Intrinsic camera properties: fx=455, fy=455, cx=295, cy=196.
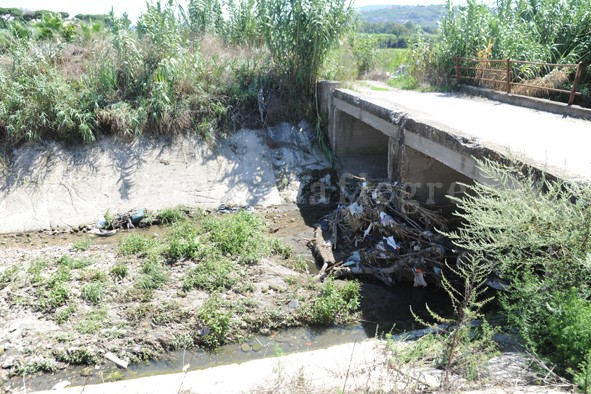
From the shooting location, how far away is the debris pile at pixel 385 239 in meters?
7.53

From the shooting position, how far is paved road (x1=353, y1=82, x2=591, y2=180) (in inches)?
221

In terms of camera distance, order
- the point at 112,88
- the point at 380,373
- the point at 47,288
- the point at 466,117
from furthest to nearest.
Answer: the point at 112,88, the point at 466,117, the point at 47,288, the point at 380,373

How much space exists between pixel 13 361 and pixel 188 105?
7.62 meters

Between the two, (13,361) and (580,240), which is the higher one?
(580,240)

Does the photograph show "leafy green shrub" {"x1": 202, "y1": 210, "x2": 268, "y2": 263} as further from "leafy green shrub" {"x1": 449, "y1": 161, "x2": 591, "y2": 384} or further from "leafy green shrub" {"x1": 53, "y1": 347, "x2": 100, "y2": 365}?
"leafy green shrub" {"x1": 449, "y1": 161, "x2": 591, "y2": 384}

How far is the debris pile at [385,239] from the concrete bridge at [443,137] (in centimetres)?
65

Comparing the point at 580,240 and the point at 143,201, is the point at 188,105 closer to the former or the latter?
the point at 143,201

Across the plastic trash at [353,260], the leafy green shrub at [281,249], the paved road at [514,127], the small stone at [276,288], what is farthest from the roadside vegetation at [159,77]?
the small stone at [276,288]

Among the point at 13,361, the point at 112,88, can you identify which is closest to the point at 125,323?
the point at 13,361

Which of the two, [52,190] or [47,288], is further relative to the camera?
[52,190]

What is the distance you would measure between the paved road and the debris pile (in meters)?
1.63

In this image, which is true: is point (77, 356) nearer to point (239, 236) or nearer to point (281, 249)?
point (239, 236)

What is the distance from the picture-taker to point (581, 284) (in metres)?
4.20

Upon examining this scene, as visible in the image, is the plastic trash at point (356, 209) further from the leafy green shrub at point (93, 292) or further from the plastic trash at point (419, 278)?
the leafy green shrub at point (93, 292)
